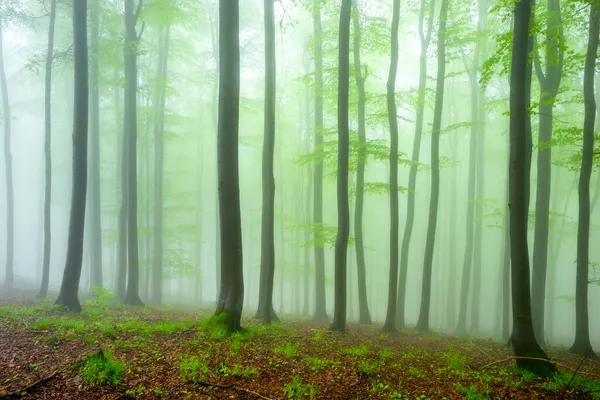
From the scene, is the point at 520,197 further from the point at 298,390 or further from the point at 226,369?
the point at 226,369

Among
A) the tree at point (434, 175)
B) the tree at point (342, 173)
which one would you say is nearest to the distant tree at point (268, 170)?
the tree at point (342, 173)

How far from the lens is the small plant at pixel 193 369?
16.6 feet

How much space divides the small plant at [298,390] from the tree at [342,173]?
4944 millimetres

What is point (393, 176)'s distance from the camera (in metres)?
11.7

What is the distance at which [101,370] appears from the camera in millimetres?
4934

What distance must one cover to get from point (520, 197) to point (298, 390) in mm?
5415

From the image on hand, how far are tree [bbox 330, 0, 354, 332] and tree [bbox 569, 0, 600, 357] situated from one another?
654 centimetres

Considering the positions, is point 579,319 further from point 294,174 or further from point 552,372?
point 294,174

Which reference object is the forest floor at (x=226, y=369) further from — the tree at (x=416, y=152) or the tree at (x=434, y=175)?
the tree at (x=416, y=152)

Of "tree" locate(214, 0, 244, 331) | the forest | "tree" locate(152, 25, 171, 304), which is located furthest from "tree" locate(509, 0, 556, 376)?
"tree" locate(152, 25, 171, 304)

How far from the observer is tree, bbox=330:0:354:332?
32.5 feet

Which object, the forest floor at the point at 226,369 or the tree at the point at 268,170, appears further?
the tree at the point at 268,170

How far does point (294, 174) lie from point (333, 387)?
20.1m

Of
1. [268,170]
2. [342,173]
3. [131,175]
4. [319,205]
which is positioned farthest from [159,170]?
[342,173]
